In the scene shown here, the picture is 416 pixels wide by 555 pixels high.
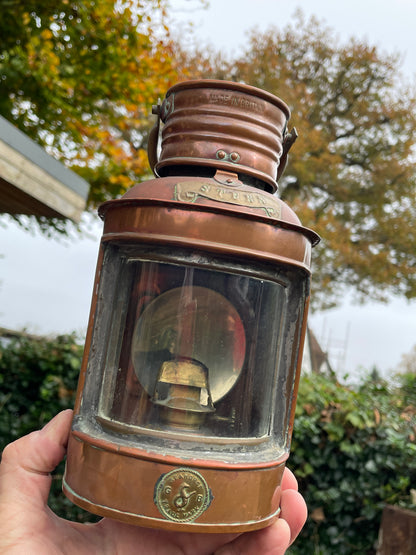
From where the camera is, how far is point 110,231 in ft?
4.29

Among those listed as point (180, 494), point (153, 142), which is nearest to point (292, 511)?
point (180, 494)

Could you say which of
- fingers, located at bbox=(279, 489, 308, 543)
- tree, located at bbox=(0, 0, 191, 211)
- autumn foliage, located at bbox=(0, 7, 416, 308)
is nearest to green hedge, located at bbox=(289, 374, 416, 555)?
fingers, located at bbox=(279, 489, 308, 543)

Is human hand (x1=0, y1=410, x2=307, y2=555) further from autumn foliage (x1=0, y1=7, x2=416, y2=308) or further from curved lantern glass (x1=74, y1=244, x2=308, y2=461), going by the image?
autumn foliage (x1=0, y1=7, x2=416, y2=308)

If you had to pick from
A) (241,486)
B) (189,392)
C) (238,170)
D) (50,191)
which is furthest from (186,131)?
(50,191)

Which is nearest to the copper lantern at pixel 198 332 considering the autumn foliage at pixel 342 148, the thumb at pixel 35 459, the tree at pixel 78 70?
the thumb at pixel 35 459

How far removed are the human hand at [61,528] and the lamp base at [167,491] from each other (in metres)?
0.20

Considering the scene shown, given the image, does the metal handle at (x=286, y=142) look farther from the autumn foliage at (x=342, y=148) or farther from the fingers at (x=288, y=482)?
the autumn foliage at (x=342, y=148)

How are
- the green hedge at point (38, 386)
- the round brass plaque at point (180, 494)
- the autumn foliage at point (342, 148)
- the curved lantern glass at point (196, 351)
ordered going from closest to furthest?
the round brass plaque at point (180, 494), the curved lantern glass at point (196, 351), the green hedge at point (38, 386), the autumn foliage at point (342, 148)

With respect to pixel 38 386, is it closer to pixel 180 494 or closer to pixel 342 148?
pixel 180 494

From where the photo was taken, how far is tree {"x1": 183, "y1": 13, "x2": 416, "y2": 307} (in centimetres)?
1355

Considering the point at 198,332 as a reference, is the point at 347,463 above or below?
below

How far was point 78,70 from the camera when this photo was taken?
5309mm

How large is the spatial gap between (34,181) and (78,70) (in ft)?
9.73

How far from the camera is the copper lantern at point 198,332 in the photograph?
3.79 feet
